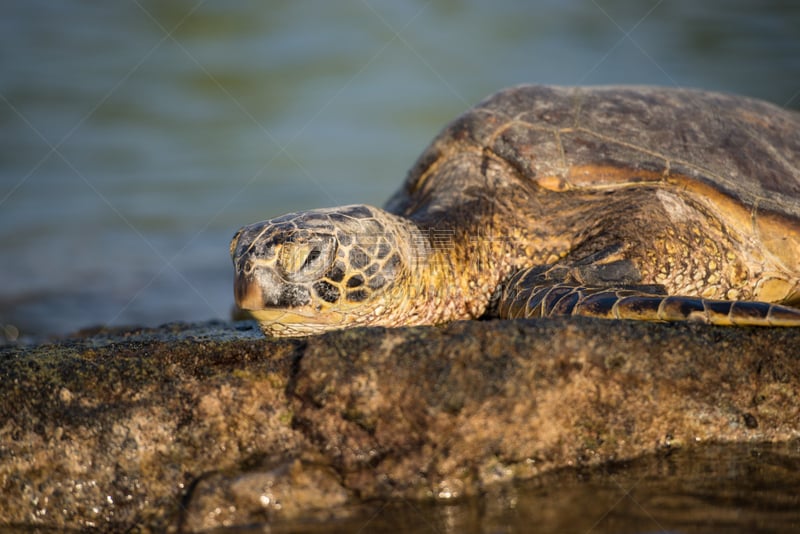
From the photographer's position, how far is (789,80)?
17.2 m

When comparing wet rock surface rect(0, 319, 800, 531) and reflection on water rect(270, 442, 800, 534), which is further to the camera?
wet rock surface rect(0, 319, 800, 531)

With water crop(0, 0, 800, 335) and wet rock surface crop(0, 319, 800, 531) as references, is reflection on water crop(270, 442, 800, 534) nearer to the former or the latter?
wet rock surface crop(0, 319, 800, 531)

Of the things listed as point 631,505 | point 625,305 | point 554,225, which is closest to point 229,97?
point 554,225

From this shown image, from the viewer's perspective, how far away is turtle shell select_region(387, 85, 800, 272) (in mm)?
4121

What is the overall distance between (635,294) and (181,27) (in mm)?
19497

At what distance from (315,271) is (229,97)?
15.9 meters

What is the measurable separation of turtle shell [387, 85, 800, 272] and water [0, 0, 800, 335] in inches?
159

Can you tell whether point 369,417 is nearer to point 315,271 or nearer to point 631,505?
point 631,505

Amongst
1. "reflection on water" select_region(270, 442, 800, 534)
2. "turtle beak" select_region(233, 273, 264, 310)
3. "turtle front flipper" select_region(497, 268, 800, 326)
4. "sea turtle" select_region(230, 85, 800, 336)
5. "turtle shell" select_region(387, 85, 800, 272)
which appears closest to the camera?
"reflection on water" select_region(270, 442, 800, 534)

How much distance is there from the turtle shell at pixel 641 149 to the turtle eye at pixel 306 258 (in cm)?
124

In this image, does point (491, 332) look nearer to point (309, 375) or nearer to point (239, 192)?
point (309, 375)

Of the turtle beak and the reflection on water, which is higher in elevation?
the turtle beak

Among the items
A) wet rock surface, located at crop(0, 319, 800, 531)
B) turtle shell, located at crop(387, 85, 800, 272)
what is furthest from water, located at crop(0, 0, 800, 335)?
wet rock surface, located at crop(0, 319, 800, 531)

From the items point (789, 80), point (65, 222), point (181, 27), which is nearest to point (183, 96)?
point (181, 27)
